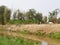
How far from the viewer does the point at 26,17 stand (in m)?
45.7

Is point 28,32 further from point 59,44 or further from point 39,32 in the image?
point 59,44

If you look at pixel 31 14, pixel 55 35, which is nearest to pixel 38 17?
pixel 31 14

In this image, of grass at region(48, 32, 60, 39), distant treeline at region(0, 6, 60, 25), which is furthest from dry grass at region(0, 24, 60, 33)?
distant treeline at region(0, 6, 60, 25)

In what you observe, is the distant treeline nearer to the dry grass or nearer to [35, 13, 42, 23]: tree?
[35, 13, 42, 23]: tree

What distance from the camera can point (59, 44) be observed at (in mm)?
19297

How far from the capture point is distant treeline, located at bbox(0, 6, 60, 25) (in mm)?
41438

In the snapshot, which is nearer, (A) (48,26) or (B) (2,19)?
(A) (48,26)

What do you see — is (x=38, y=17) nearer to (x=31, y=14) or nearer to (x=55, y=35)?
(x=31, y=14)

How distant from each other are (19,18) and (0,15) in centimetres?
408

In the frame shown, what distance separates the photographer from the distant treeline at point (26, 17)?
4144cm

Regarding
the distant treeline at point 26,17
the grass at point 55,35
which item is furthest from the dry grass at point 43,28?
the distant treeline at point 26,17

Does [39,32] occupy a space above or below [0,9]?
below

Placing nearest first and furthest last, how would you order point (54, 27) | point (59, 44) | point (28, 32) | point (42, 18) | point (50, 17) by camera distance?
point (59, 44) < point (54, 27) < point (28, 32) < point (50, 17) < point (42, 18)

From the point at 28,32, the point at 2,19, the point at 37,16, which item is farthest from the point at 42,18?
the point at 28,32
